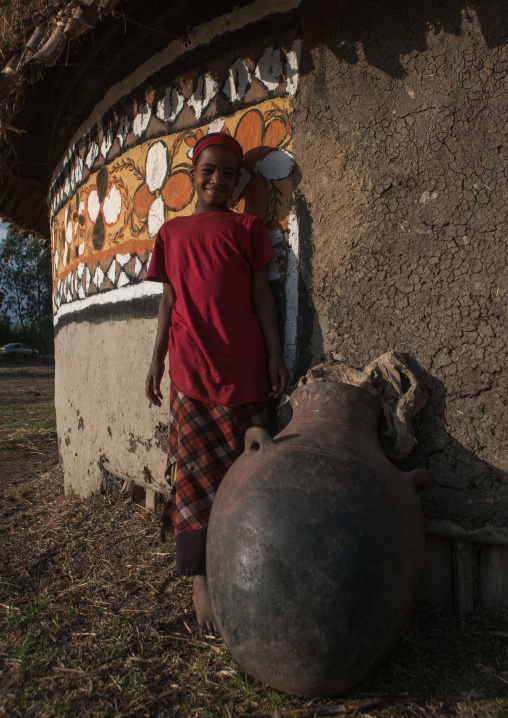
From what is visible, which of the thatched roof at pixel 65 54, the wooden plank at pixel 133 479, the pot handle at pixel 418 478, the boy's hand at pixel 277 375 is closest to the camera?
the pot handle at pixel 418 478

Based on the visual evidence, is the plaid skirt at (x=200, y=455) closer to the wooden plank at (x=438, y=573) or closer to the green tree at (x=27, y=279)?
the wooden plank at (x=438, y=573)

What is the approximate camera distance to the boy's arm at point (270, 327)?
2.36 m

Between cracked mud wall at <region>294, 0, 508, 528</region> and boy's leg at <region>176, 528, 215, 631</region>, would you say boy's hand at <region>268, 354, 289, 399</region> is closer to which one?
cracked mud wall at <region>294, 0, 508, 528</region>

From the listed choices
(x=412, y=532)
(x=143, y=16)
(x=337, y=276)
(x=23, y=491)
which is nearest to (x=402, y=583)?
(x=412, y=532)

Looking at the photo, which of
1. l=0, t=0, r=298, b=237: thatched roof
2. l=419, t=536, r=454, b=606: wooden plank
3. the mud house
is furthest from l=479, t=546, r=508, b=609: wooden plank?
l=0, t=0, r=298, b=237: thatched roof

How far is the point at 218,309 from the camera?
7.51ft

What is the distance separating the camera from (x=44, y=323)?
35.6 m

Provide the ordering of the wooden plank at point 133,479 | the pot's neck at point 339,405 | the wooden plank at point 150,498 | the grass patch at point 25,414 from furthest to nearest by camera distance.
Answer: the grass patch at point 25,414
the wooden plank at point 150,498
the wooden plank at point 133,479
the pot's neck at point 339,405

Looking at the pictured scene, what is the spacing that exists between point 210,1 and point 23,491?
377cm

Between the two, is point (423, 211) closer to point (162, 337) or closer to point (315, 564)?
point (162, 337)

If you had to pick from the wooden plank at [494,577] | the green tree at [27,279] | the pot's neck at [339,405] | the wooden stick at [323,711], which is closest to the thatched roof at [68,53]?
the pot's neck at [339,405]

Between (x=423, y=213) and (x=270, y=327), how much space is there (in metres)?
0.84

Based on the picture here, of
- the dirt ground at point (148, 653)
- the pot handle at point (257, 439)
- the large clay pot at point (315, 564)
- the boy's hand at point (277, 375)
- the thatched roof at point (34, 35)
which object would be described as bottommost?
the dirt ground at point (148, 653)

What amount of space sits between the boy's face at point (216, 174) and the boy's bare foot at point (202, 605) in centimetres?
177
